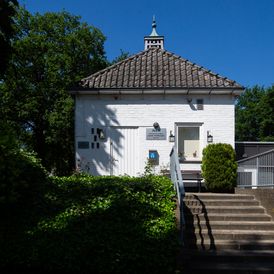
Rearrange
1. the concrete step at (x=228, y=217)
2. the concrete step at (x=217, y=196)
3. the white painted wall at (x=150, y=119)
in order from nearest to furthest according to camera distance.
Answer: the concrete step at (x=228, y=217), the concrete step at (x=217, y=196), the white painted wall at (x=150, y=119)

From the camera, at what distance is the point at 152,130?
49.1 ft

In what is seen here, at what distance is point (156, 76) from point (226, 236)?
25.8ft

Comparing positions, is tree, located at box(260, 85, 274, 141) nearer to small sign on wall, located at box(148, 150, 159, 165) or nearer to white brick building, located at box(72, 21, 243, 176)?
white brick building, located at box(72, 21, 243, 176)

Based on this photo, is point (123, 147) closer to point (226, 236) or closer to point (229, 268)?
point (226, 236)

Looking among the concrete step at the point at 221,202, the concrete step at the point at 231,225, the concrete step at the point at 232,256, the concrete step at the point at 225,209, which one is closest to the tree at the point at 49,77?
the concrete step at the point at 221,202

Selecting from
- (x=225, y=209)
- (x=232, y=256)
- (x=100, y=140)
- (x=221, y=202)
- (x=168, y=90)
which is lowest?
(x=232, y=256)

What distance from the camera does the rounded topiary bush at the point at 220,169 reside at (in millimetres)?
12633

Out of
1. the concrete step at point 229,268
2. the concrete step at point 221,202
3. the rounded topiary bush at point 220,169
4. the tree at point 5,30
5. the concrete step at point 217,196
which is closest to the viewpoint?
the tree at point 5,30

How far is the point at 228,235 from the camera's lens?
9461mm

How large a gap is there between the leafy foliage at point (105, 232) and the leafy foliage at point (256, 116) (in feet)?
149

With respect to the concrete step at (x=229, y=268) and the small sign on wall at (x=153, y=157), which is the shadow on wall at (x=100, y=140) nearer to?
the small sign on wall at (x=153, y=157)

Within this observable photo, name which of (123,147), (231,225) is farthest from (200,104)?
(231,225)

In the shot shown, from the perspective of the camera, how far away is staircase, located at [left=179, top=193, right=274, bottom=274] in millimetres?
8336

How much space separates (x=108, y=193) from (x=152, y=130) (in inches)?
250
